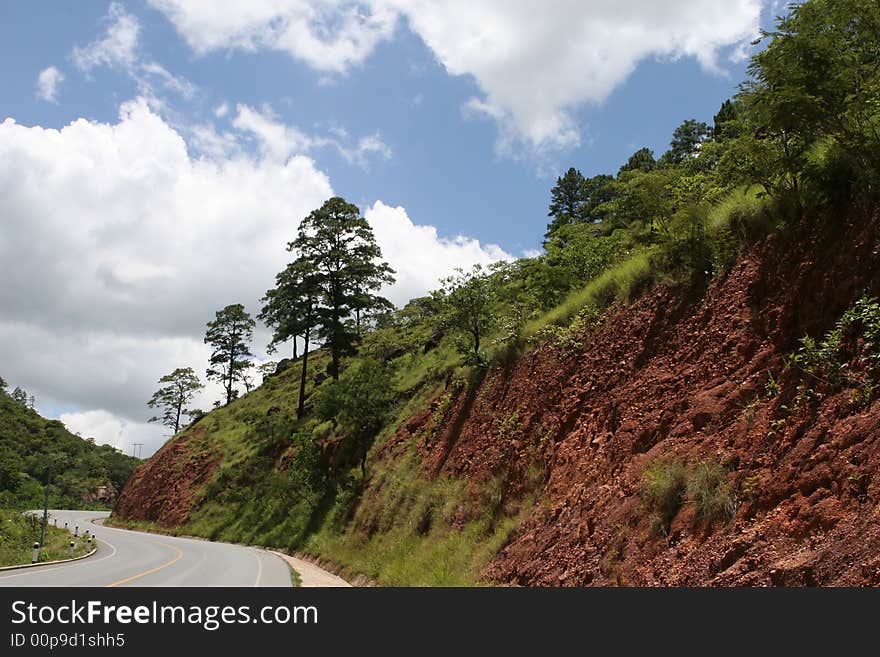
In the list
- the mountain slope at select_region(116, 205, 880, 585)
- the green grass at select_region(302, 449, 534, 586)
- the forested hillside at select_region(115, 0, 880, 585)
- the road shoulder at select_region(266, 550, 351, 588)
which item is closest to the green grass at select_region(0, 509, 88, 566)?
the road shoulder at select_region(266, 550, 351, 588)

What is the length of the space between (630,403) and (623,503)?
2.66 metres

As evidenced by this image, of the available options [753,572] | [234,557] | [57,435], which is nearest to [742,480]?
[753,572]

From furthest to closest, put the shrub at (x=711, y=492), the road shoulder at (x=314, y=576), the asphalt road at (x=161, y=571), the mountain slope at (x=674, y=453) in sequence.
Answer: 1. the road shoulder at (x=314, y=576)
2. the asphalt road at (x=161, y=571)
3. the shrub at (x=711, y=492)
4. the mountain slope at (x=674, y=453)

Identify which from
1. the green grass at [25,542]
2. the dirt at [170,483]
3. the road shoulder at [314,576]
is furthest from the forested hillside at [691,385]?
the dirt at [170,483]

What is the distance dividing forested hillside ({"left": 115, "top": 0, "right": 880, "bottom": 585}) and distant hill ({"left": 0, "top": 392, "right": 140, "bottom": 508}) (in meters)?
77.5

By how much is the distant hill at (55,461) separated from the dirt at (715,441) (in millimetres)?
83207

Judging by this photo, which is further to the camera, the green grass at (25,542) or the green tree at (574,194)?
the green tree at (574,194)

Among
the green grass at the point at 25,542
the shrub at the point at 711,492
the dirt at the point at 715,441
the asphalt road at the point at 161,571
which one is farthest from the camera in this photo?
the green grass at the point at 25,542

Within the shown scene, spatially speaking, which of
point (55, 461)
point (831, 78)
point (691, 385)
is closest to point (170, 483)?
point (691, 385)

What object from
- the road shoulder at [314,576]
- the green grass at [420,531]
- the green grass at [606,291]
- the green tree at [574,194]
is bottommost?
the road shoulder at [314,576]

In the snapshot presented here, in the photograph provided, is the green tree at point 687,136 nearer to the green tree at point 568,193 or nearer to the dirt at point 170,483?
the green tree at point 568,193

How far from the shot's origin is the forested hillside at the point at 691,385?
23.5 feet

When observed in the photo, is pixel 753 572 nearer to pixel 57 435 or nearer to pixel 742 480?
pixel 742 480

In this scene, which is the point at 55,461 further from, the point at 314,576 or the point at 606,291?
the point at 606,291
